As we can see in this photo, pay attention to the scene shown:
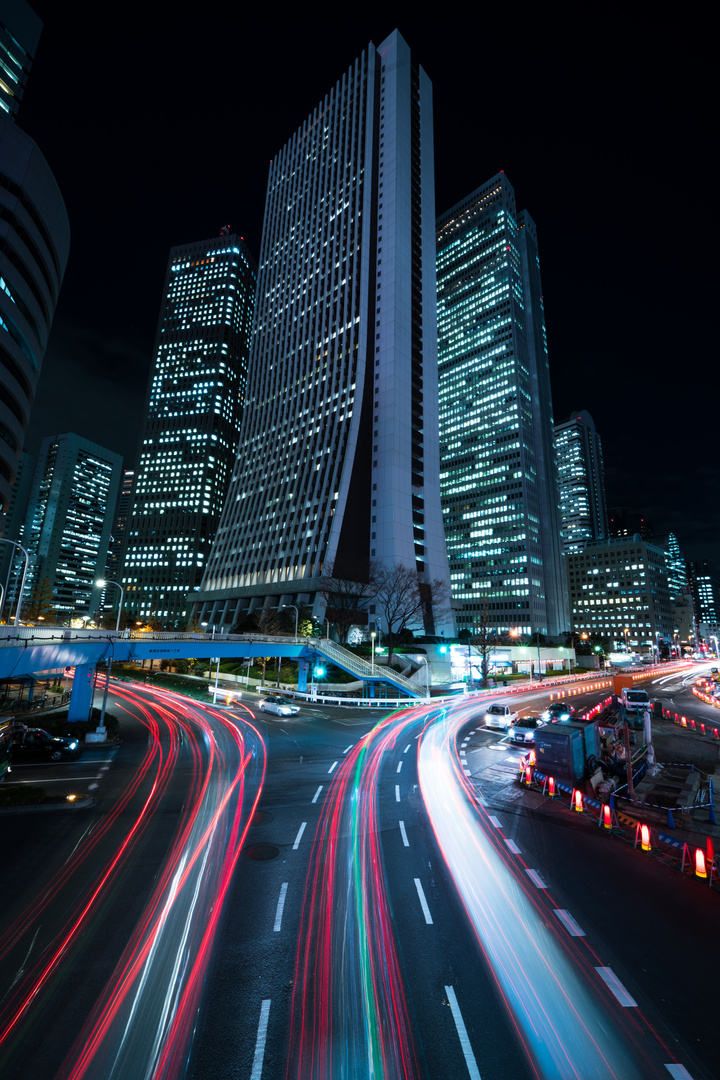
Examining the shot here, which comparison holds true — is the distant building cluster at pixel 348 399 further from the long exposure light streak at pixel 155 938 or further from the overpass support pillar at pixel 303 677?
the long exposure light streak at pixel 155 938

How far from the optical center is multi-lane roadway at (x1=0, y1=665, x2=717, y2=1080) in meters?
6.98

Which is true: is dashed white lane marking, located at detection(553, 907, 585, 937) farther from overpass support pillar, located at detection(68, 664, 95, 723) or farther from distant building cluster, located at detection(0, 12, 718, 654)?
distant building cluster, located at detection(0, 12, 718, 654)

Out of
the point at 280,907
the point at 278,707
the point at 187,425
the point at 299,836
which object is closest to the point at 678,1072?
the point at 280,907

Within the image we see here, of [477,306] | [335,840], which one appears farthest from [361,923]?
[477,306]

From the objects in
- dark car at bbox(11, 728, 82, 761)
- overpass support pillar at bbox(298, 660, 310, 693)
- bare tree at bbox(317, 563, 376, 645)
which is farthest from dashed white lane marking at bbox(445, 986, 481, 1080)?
bare tree at bbox(317, 563, 376, 645)

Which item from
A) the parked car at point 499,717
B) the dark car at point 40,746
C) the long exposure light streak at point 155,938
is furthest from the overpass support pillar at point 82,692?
the parked car at point 499,717

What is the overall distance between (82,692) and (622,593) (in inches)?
7519

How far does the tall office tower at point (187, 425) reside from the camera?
498ft

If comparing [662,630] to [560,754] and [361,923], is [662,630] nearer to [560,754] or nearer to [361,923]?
[560,754]

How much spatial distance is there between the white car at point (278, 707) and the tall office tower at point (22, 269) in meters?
37.5

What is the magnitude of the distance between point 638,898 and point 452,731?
2292 cm

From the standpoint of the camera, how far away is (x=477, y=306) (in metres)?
160

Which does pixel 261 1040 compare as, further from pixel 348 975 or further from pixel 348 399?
pixel 348 399

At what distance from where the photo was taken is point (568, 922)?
1038 cm
